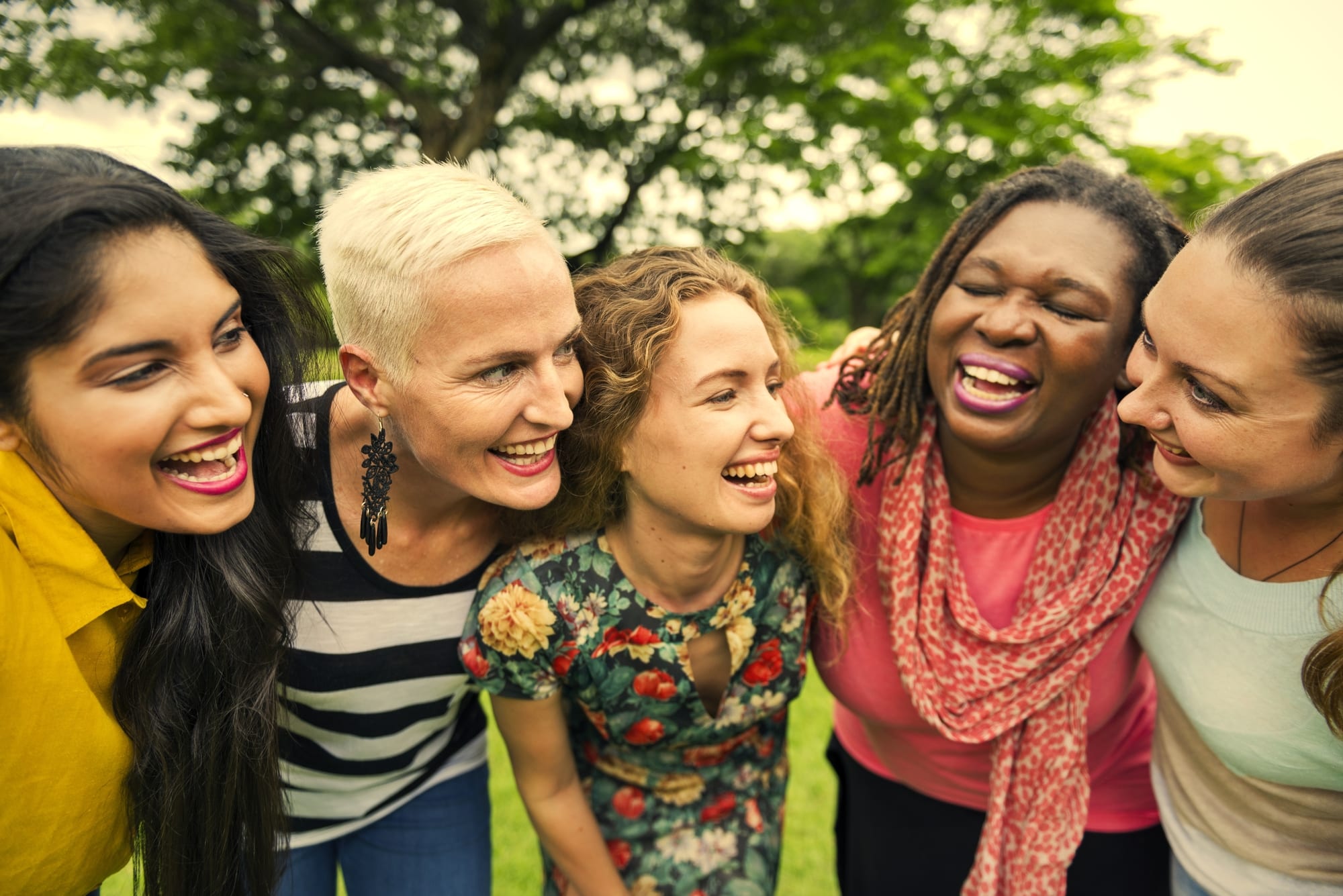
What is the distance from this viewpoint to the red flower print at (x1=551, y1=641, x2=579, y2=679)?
2170mm

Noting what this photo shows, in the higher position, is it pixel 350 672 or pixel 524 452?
pixel 524 452

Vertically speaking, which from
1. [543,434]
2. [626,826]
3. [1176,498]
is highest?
[1176,498]

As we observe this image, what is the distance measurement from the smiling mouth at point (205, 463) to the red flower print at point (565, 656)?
836 millimetres

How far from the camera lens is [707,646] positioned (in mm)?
2328

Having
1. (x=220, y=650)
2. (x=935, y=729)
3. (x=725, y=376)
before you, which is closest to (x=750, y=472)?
(x=725, y=376)

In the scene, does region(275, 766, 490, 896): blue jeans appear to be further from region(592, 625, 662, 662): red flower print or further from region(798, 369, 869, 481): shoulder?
region(798, 369, 869, 481): shoulder

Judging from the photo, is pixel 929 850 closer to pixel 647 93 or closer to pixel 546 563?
pixel 546 563

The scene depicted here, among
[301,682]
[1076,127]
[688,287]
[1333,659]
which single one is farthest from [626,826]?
[1076,127]

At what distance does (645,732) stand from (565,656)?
0.31 m

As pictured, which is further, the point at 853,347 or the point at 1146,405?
the point at 853,347

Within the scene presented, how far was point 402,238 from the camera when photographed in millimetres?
1860

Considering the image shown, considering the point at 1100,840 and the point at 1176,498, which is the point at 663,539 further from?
the point at 1100,840

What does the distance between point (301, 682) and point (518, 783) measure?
61 cm

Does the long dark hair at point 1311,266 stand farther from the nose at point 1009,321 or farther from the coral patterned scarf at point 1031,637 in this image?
the coral patterned scarf at point 1031,637
